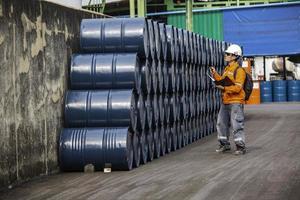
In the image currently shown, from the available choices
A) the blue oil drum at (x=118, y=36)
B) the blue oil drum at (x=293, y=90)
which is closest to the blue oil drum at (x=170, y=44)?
the blue oil drum at (x=118, y=36)

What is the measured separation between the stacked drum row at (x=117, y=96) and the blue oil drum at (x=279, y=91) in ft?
84.6

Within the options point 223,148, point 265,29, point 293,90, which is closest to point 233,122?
point 223,148

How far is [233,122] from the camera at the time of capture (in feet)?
39.8

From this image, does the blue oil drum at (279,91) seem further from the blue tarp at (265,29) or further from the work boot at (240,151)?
the work boot at (240,151)

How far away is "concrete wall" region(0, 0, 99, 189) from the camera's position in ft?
28.5

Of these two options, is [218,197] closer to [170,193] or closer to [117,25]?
[170,193]

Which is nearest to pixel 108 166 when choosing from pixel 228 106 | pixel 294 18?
pixel 228 106

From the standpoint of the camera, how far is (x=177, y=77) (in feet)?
44.5

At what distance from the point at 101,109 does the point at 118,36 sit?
1.40m

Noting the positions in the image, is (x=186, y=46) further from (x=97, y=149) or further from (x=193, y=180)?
(x=193, y=180)

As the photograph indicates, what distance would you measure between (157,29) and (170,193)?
483 centimetres

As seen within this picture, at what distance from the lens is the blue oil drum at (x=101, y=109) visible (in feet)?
33.3

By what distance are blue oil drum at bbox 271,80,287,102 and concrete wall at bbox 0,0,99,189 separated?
91.4 feet

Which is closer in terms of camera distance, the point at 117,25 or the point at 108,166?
the point at 108,166
